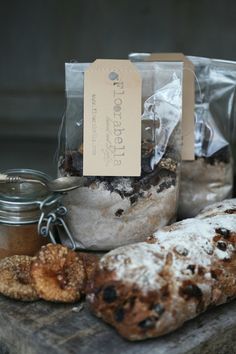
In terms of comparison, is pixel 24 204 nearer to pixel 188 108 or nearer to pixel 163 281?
pixel 163 281

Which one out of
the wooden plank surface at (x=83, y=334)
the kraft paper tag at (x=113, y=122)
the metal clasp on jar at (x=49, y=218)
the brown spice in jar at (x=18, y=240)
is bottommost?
the wooden plank surface at (x=83, y=334)

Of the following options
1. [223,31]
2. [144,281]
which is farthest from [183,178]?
[223,31]

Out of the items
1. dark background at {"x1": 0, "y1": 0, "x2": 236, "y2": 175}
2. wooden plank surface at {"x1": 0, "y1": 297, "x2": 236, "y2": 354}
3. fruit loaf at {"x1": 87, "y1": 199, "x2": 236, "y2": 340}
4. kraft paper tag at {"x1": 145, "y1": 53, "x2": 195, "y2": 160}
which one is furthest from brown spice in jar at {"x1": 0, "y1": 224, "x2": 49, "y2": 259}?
dark background at {"x1": 0, "y1": 0, "x2": 236, "y2": 175}

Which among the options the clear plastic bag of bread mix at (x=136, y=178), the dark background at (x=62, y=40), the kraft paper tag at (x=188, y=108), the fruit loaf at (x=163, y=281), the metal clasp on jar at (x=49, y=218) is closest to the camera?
the fruit loaf at (x=163, y=281)

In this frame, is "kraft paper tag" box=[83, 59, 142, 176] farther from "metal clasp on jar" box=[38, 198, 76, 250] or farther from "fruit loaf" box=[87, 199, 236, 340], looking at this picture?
"fruit loaf" box=[87, 199, 236, 340]

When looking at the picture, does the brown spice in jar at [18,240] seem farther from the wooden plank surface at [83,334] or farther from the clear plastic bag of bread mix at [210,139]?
the clear plastic bag of bread mix at [210,139]

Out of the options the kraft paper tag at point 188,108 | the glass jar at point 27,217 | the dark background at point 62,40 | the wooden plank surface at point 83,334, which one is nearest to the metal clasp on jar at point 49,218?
the glass jar at point 27,217
